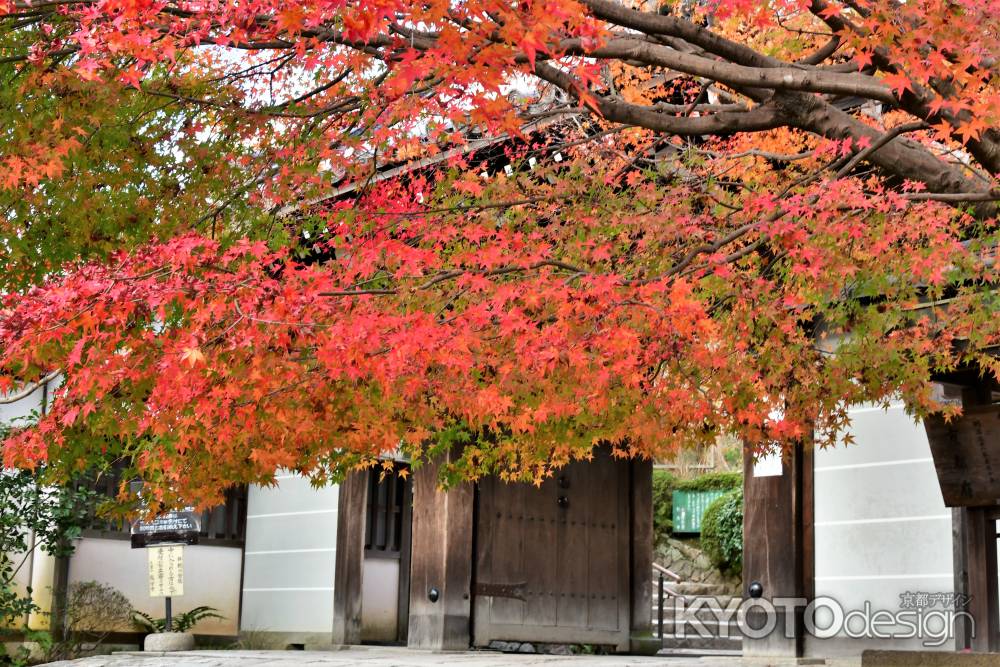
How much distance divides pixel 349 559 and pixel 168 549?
2.37 meters

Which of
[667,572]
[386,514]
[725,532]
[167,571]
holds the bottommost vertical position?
[667,572]

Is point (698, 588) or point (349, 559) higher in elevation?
point (349, 559)

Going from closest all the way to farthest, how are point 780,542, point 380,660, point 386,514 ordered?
point 780,542, point 380,660, point 386,514

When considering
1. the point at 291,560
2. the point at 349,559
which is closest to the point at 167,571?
the point at 291,560

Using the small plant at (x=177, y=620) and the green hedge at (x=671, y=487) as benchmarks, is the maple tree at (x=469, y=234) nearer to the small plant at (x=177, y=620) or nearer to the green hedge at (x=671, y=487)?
the small plant at (x=177, y=620)

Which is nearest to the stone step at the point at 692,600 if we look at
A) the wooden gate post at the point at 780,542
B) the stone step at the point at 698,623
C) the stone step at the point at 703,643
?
the stone step at the point at 698,623

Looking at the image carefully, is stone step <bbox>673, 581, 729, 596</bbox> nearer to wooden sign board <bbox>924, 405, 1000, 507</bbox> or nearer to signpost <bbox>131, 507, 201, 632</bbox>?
signpost <bbox>131, 507, 201, 632</bbox>

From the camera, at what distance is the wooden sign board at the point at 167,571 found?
13336mm

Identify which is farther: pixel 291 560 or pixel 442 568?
pixel 291 560

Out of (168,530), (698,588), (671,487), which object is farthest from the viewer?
(671,487)

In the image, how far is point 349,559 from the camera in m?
14.6

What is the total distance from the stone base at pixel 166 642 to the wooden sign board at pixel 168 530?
1081 mm

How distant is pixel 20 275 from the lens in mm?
7707

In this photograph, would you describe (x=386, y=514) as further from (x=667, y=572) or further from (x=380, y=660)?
(x=667, y=572)
